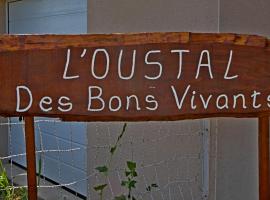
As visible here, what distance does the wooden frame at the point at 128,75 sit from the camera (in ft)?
7.21

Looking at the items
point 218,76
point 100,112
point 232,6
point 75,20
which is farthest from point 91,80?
point 75,20

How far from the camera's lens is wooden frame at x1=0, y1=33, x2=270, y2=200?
2197mm

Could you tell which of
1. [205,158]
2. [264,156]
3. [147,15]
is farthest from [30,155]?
[147,15]

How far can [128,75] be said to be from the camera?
2.25m

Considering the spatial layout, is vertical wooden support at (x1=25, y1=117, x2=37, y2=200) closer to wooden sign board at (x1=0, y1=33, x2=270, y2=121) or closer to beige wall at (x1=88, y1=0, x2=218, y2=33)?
wooden sign board at (x1=0, y1=33, x2=270, y2=121)

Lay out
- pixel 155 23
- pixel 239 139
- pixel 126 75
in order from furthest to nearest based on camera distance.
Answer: pixel 155 23
pixel 239 139
pixel 126 75

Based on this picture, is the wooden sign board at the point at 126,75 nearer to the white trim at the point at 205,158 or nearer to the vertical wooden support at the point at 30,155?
the vertical wooden support at the point at 30,155

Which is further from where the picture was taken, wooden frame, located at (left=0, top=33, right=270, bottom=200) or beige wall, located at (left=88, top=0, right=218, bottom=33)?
beige wall, located at (left=88, top=0, right=218, bottom=33)

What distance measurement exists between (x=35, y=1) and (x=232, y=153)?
331cm

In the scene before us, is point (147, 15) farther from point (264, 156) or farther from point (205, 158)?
point (264, 156)

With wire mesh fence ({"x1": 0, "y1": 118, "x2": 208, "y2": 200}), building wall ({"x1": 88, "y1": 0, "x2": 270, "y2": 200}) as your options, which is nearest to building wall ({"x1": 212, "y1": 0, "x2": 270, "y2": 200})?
building wall ({"x1": 88, "y1": 0, "x2": 270, "y2": 200})

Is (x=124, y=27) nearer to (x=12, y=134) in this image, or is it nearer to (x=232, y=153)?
(x=232, y=153)

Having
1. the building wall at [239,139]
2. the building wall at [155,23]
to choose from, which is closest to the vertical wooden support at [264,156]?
the building wall at [239,139]

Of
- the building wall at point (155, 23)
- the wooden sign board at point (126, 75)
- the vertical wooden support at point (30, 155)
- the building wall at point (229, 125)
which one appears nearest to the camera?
the wooden sign board at point (126, 75)
